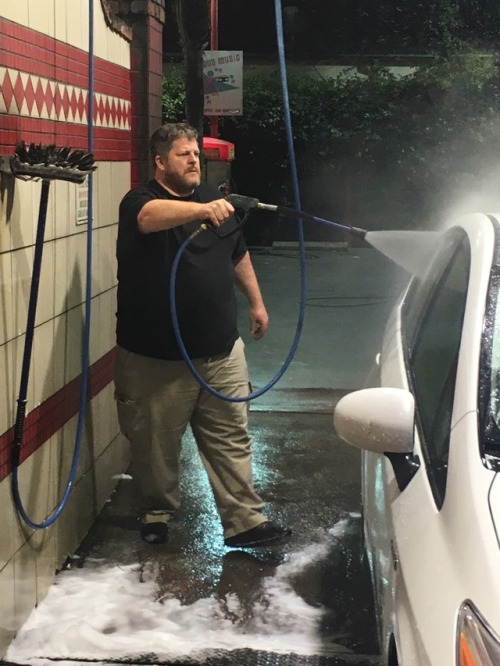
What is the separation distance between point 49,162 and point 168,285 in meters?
0.88

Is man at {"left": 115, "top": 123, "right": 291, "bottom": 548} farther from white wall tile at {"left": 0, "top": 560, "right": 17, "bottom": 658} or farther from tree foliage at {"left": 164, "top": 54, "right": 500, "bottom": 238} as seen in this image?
tree foliage at {"left": 164, "top": 54, "right": 500, "bottom": 238}

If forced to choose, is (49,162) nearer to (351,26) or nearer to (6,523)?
(6,523)

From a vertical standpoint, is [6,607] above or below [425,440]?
below

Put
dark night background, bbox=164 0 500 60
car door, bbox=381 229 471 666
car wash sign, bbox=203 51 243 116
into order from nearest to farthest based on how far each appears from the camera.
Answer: car door, bbox=381 229 471 666 < car wash sign, bbox=203 51 243 116 < dark night background, bbox=164 0 500 60

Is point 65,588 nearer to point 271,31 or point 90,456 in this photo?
point 90,456

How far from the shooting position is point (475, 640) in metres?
1.53

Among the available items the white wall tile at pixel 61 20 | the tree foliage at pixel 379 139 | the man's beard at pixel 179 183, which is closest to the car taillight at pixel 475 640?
the man's beard at pixel 179 183

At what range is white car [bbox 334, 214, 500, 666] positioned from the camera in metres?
1.65

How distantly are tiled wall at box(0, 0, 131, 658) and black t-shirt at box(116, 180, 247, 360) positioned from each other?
0.26m

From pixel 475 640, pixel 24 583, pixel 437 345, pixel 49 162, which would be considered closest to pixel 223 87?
pixel 49 162

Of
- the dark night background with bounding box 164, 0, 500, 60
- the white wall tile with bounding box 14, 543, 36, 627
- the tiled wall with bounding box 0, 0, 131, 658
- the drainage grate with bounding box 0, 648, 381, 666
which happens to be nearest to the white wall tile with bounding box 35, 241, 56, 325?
the tiled wall with bounding box 0, 0, 131, 658

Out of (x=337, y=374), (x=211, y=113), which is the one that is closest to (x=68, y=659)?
(x=337, y=374)

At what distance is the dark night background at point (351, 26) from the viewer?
18703 millimetres

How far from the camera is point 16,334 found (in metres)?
3.06
